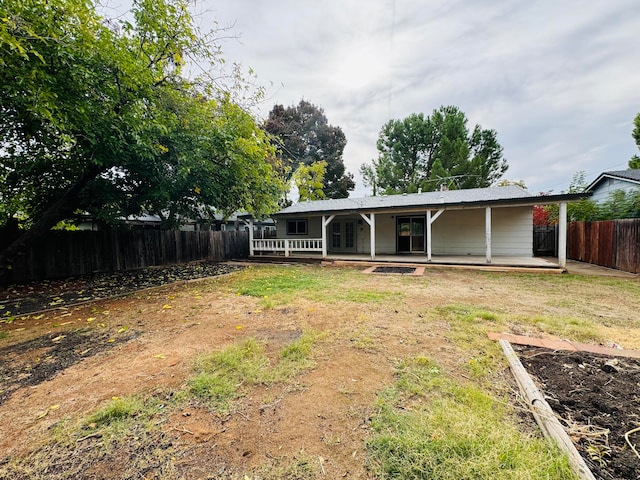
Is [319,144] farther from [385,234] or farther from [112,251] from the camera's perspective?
[112,251]

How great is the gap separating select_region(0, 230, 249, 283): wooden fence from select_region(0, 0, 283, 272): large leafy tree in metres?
0.91

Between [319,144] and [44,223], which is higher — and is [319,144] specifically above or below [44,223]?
above

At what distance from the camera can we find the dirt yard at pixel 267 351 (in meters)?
1.75

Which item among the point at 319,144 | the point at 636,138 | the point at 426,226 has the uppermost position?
the point at 319,144

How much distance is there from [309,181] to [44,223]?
→ 19289 mm

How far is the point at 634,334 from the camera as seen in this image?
357 centimetres

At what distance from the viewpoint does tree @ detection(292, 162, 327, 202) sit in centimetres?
2400

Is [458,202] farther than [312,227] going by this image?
No

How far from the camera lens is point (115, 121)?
548 cm

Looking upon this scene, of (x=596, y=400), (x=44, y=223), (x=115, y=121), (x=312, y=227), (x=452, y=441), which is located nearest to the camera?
(x=452, y=441)

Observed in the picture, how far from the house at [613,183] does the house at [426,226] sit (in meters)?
3.93

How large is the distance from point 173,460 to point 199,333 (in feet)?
7.68

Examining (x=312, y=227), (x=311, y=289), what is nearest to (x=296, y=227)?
(x=312, y=227)

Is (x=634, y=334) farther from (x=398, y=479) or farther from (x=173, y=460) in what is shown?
(x=173, y=460)
